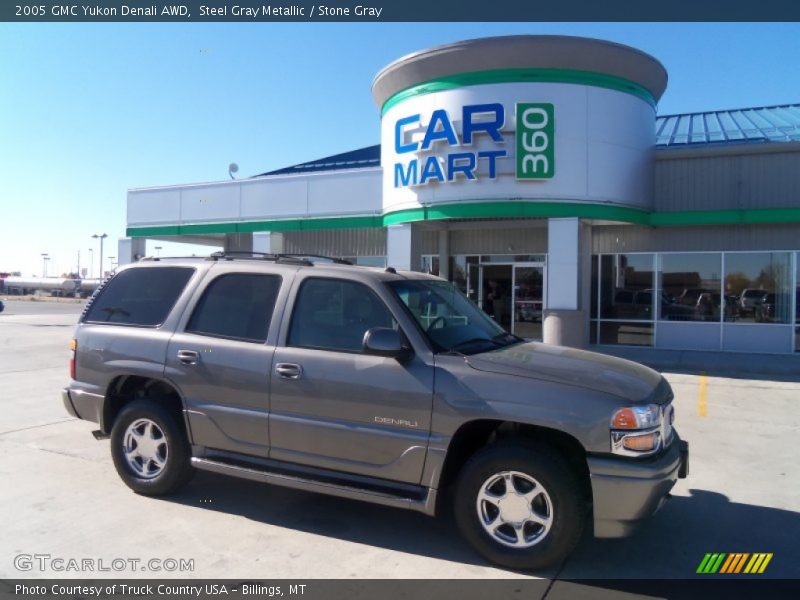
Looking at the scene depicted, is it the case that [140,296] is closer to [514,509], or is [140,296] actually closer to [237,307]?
[237,307]

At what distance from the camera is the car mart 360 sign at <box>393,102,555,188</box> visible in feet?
45.3

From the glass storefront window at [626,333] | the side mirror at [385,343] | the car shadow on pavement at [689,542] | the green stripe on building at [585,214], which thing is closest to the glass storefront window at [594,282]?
the glass storefront window at [626,333]

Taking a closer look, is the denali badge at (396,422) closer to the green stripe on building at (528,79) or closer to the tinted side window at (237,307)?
the tinted side window at (237,307)

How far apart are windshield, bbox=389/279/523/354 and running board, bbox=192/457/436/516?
989 mm

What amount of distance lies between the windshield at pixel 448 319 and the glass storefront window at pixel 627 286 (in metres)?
12.1

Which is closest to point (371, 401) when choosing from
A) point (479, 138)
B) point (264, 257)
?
point (264, 257)

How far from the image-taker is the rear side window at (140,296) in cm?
537

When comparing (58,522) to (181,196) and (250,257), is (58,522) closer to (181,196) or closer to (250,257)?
(250,257)

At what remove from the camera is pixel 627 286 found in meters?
16.5

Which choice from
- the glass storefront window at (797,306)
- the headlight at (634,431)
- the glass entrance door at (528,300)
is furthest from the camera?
the glass entrance door at (528,300)

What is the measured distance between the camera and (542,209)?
14.0 metres

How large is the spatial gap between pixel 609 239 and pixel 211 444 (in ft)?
45.4

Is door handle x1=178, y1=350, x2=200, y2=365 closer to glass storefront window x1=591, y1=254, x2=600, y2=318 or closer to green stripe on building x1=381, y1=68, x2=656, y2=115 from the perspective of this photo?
green stripe on building x1=381, y1=68, x2=656, y2=115

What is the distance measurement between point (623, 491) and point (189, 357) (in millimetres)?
3210
